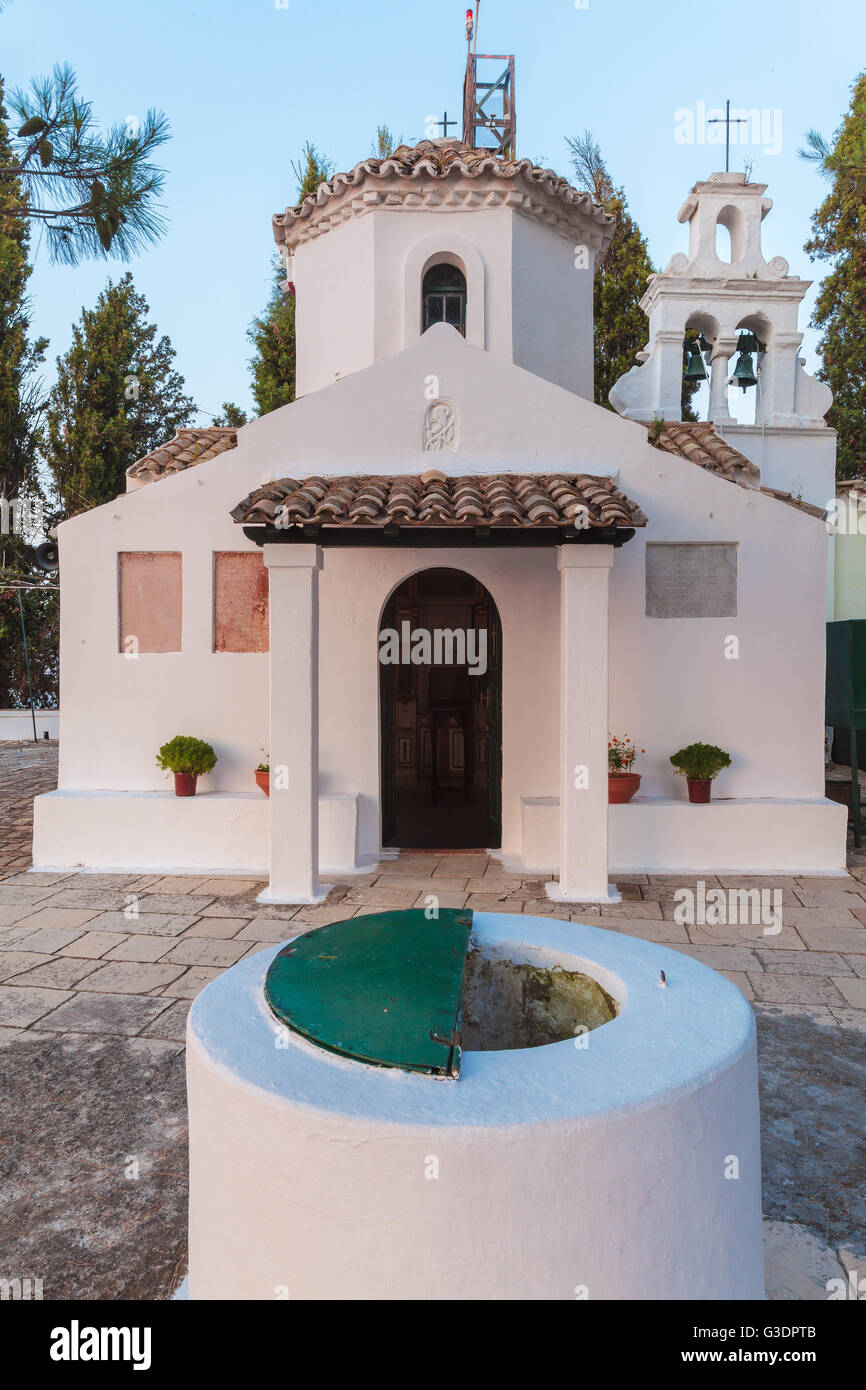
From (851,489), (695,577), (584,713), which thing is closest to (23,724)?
(584,713)

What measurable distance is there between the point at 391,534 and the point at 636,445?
8.61ft

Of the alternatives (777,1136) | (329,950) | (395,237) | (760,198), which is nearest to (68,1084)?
(329,950)

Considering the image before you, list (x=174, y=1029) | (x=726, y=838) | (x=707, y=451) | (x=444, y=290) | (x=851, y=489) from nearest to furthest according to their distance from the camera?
(x=174, y=1029), (x=726, y=838), (x=707, y=451), (x=444, y=290), (x=851, y=489)

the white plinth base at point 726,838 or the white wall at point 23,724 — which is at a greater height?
the white wall at point 23,724

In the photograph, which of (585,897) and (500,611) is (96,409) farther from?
(585,897)

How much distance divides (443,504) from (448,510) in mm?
124

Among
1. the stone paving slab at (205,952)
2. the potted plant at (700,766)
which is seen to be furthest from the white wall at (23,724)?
the potted plant at (700,766)

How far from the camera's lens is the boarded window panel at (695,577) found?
799cm

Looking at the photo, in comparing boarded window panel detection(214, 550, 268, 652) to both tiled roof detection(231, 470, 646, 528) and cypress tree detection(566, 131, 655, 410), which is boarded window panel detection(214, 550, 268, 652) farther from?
cypress tree detection(566, 131, 655, 410)

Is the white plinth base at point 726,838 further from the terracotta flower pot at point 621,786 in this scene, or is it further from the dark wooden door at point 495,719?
the dark wooden door at point 495,719

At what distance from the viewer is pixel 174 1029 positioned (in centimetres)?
462

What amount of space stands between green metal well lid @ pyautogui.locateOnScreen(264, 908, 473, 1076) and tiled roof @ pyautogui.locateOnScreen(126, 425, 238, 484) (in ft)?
24.0

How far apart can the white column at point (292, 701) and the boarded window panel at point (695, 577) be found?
3168mm

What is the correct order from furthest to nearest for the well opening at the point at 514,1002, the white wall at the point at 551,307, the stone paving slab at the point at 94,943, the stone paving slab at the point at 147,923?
the white wall at the point at 551,307 → the stone paving slab at the point at 147,923 → the stone paving slab at the point at 94,943 → the well opening at the point at 514,1002
